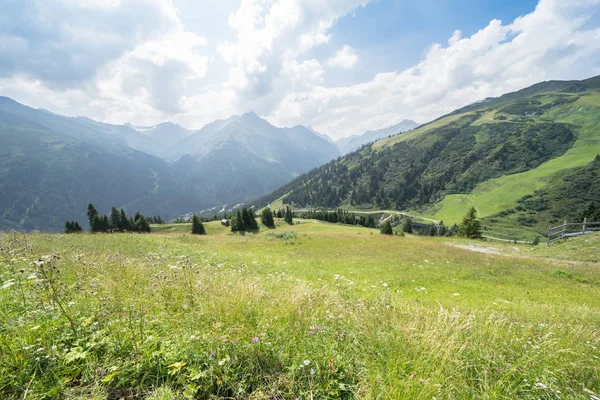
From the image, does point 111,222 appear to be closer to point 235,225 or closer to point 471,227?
point 235,225

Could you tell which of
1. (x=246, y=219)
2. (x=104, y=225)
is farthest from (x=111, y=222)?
(x=246, y=219)

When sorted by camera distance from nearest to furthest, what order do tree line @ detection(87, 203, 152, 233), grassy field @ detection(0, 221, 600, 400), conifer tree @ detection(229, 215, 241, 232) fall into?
1. grassy field @ detection(0, 221, 600, 400)
2. tree line @ detection(87, 203, 152, 233)
3. conifer tree @ detection(229, 215, 241, 232)

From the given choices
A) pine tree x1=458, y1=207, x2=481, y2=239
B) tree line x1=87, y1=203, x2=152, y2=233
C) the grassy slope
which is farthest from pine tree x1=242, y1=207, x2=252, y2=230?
the grassy slope

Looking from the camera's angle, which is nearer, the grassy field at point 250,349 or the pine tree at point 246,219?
the grassy field at point 250,349

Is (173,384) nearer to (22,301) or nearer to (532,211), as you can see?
(22,301)

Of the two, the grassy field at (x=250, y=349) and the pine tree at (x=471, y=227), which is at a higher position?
the grassy field at (x=250, y=349)

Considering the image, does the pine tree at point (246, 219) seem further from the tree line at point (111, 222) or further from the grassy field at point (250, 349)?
the grassy field at point (250, 349)

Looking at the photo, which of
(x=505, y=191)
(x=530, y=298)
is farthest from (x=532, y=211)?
(x=530, y=298)

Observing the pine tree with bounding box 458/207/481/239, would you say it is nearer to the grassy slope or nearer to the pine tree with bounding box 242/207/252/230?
the pine tree with bounding box 242/207/252/230

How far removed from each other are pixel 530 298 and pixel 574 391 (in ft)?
36.8

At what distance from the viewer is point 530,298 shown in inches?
437

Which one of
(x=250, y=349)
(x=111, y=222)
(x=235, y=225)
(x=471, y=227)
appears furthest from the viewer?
(x=235, y=225)

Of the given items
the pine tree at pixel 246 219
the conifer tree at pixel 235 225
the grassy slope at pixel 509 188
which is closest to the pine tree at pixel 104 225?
the conifer tree at pixel 235 225

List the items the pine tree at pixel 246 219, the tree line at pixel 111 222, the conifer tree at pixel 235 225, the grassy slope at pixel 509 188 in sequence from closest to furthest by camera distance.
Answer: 1. the tree line at pixel 111 222
2. the conifer tree at pixel 235 225
3. the pine tree at pixel 246 219
4. the grassy slope at pixel 509 188
